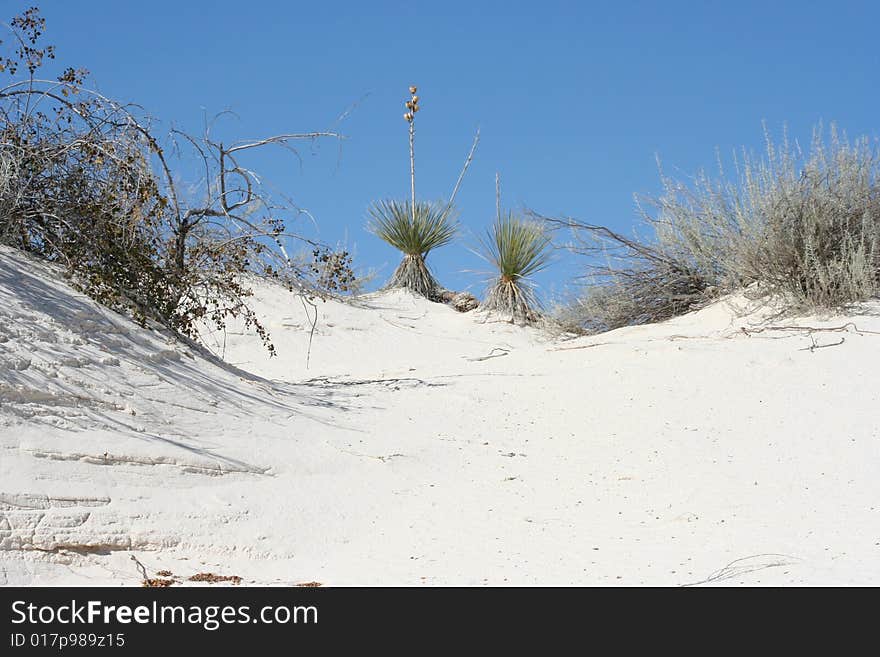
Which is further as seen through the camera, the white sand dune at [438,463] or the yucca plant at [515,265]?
the yucca plant at [515,265]

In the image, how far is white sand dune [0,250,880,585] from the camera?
4680 millimetres

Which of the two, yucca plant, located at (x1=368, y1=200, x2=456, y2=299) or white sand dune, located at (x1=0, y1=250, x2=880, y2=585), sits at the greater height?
yucca plant, located at (x1=368, y1=200, x2=456, y2=299)

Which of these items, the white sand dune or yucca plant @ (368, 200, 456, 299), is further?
yucca plant @ (368, 200, 456, 299)

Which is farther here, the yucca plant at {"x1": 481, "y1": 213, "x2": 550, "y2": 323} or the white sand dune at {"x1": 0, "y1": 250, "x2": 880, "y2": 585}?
the yucca plant at {"x1": 481, "y1": 213, "x2": 550, "y2": 323}

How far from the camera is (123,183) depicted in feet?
23.1

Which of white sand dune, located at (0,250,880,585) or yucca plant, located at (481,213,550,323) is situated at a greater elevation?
yucca plant, located at (481,213,550,323)

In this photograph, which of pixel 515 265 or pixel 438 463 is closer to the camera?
pixel 438 463

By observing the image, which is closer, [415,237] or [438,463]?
[438,463]

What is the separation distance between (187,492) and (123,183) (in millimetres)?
2824

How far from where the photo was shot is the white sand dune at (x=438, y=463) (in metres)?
4.68

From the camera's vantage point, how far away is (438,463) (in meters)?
6.59

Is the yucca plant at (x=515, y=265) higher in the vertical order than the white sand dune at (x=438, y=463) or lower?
higher
